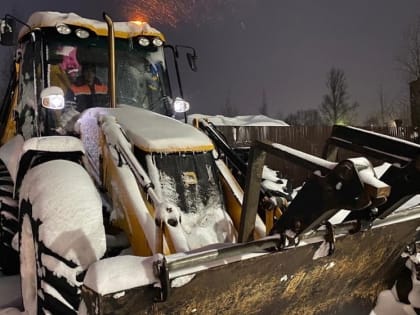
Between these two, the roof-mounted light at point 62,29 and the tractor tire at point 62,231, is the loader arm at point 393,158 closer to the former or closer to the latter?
the tractor tire at point 62,231

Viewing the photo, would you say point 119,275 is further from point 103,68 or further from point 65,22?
point 65,22

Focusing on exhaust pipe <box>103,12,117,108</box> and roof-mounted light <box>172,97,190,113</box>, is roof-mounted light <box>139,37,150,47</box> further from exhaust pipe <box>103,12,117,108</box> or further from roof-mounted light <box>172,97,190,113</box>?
roof-mounted light <box>172,97,190,113</box>

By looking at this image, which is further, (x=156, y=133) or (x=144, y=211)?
(x=156, y=133)

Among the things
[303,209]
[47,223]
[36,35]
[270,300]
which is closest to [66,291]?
[47,223]

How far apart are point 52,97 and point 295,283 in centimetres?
265

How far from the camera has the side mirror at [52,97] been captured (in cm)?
420

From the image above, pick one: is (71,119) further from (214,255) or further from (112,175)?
(214,255)

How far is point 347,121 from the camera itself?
155 feet

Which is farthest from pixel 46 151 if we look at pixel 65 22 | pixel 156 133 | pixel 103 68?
pixel 65 22

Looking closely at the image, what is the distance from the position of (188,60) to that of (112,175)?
2.65 m

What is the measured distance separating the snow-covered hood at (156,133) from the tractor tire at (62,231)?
543 millimetres

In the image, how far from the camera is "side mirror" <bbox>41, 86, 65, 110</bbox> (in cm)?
420

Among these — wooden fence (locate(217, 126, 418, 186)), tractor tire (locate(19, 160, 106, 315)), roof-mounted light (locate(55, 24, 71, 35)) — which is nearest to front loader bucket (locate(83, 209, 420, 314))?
tractor tire (locate(19, 160, 106, 315))

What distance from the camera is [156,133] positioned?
12.5 feet
